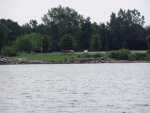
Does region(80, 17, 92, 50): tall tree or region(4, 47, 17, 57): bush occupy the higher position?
region(80, 17, 92, 50): tall tree

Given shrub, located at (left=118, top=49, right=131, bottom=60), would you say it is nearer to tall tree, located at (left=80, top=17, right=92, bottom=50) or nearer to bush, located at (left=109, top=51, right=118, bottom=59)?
bush, located at (left=109, top=51, right=118, bottom=59)

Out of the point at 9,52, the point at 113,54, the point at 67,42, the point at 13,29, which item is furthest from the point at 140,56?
the point at 13,29

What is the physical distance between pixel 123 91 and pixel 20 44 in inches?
3197

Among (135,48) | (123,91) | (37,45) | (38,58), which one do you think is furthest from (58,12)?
(123,91)

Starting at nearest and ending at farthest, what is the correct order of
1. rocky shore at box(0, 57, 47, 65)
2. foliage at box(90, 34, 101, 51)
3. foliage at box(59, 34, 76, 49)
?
rocky shore at box(0, 57, 47, 65) < foliage at box(59, 34, 76, 49) < foliage at box(90, 34, 101, 51)

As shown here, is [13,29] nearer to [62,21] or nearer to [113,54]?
[62,21]

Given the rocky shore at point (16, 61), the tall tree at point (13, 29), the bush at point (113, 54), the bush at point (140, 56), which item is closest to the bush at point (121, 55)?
the bush at point (113, 54)

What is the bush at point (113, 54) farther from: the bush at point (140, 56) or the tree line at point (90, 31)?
the tree line at point (90, 31)

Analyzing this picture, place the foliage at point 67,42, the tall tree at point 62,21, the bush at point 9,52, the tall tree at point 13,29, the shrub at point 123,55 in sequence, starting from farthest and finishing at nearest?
the tall tree at point 13,29, the tall tree at point 62,21, the foliage at point 67,42, the bush at point 9,52, the shrub at point 123,55

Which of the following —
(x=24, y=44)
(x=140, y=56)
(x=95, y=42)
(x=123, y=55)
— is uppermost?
(x=95, y=42)

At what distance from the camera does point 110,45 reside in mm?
132250

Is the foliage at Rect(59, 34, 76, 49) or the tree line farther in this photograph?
the tree line

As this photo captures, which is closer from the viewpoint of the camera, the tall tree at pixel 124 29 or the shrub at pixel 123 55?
the shrub at pixel 123 55

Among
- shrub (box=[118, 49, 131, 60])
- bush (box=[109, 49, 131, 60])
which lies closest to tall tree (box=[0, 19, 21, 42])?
bush (box=[109, 49, 131, 60])
